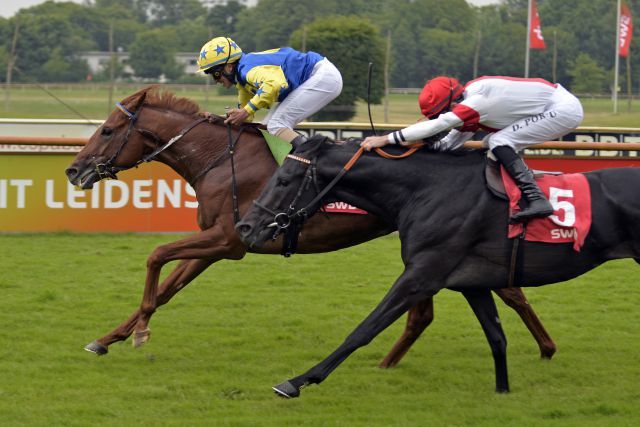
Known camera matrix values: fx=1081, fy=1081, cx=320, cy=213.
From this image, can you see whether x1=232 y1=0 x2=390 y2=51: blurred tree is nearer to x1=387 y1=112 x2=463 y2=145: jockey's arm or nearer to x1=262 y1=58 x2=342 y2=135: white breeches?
x1=262 y1=58 x2=342 y2=135: white breeches

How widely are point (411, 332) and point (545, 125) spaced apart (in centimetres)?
149

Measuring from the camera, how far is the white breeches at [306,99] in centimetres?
693

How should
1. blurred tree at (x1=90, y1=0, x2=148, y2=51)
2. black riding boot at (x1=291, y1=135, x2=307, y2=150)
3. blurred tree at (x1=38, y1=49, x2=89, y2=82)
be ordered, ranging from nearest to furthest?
black riding boot at (x1=291, y1=135, x2=307, y2=150) < blurred tree at (x1=38, y1=49, x2=89, y2=82) < blurred tree at (x1=90, y1=0, x2=148, y2=51)

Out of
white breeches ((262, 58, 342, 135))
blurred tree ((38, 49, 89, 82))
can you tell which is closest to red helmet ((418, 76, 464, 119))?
white breeches ((262, 58, 342, 135))

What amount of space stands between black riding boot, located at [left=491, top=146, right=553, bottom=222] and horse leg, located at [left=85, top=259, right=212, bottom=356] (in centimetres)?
217

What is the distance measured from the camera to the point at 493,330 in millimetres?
5793

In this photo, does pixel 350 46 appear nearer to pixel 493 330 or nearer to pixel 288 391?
pixel 493 330

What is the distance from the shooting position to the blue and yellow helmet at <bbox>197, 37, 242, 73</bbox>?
6781 millimetres

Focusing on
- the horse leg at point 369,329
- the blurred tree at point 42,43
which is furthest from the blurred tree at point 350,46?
the horse leg at point 369,329

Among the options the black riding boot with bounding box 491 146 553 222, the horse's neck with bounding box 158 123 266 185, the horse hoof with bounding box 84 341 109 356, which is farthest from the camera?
the horse's neck with bounding box 158 123 266 185

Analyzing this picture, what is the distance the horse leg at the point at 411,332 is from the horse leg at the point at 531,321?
477 millimetres

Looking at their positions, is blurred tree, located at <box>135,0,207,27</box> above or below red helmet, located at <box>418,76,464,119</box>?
below

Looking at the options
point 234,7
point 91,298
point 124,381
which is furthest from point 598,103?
point 124,381

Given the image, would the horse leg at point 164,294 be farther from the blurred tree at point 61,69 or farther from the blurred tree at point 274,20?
the blurred tree at point 274,20
